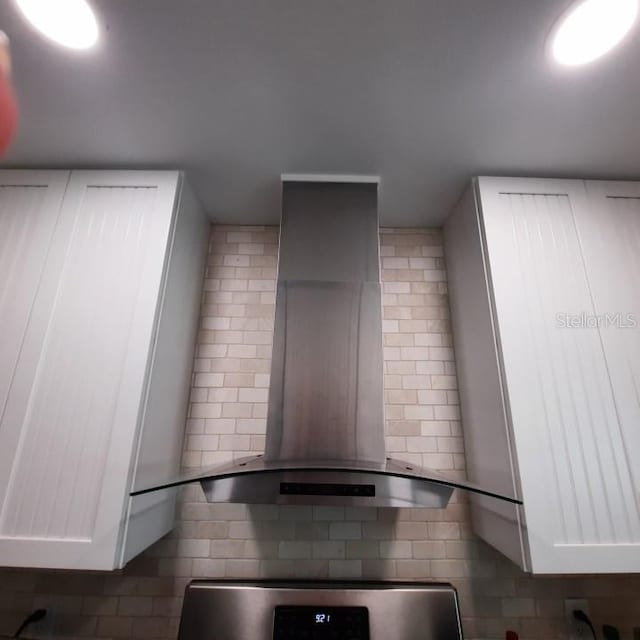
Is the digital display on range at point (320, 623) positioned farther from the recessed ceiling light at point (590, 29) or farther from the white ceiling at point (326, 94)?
the recessed ceiling light at point (590, 29)

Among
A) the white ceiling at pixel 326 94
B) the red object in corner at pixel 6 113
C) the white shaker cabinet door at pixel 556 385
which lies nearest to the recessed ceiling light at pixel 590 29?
the white ceiling at pixel 326 94

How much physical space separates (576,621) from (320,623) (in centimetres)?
78

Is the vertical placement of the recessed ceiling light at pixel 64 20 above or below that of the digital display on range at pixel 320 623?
above

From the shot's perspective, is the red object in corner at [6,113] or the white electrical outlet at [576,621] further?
the white electrical outlet at [576,621]

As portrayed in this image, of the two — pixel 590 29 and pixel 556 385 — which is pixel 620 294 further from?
pixel 590 29

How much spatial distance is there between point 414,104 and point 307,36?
0.32 metres

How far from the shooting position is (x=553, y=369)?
3.32 ft

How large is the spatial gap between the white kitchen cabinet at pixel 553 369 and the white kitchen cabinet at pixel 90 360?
0.97 meters

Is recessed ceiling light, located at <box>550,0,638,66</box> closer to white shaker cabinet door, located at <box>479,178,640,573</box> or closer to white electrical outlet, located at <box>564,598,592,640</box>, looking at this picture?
white shaker cabinet door, located at <box>479,178,640,573</box>

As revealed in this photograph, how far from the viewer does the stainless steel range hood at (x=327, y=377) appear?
0.84m

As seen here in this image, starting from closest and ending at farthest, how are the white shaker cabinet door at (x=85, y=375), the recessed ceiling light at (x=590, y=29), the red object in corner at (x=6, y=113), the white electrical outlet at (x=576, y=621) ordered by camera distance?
the red object in corner at (x=6, y=113) < the recessed ceiling light at (x=590, y=29) < the white shaker cabinet door at (x=85, y=375) < the white electrical outlet at (x=576, y=621)

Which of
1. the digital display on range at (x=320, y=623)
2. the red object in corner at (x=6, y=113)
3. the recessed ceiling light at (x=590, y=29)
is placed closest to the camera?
the red object in corner at (x=6, y=113)

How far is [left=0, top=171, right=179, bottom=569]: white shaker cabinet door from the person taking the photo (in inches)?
34.5

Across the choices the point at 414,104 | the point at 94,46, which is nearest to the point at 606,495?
the point at 414,104
